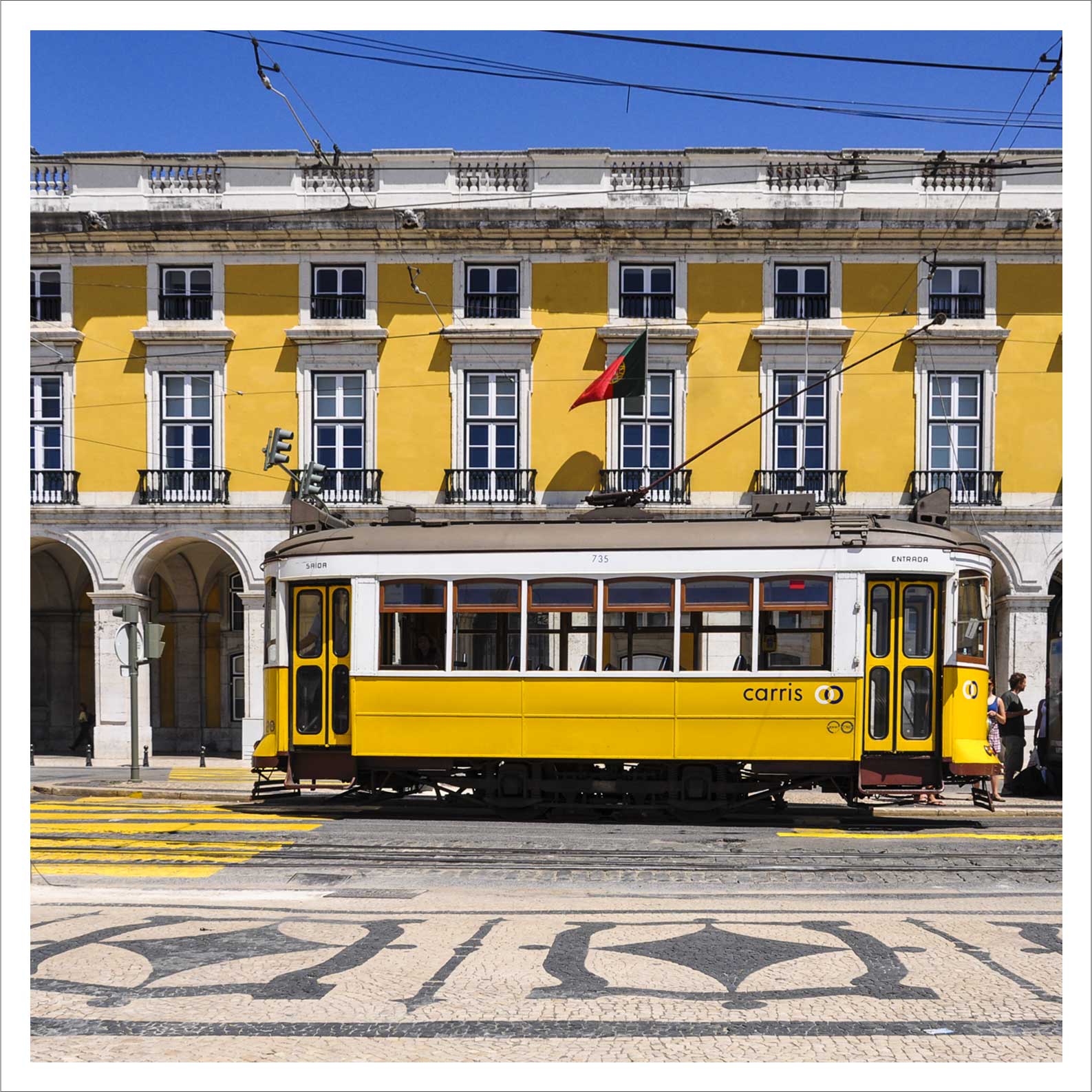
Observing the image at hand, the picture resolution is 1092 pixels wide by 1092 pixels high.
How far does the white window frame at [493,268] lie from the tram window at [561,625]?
515 inches

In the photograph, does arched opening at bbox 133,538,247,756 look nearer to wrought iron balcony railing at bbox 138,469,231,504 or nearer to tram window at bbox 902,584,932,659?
wrought iron balcony railing at bbox 138,469,231,504

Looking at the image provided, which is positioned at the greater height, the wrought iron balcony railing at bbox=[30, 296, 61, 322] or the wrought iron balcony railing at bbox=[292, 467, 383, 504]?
the wrought iron balcony railing at bbox=[30, 296, 61, 322]

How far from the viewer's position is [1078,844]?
5.10 meters

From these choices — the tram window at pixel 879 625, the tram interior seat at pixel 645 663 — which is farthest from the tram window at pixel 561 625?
the tram window at pixel 879 625

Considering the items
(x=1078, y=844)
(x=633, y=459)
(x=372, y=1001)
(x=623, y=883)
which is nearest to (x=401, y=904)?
(x=623, y=883)

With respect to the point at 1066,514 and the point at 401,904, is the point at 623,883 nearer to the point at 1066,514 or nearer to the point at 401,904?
the point at 401,904

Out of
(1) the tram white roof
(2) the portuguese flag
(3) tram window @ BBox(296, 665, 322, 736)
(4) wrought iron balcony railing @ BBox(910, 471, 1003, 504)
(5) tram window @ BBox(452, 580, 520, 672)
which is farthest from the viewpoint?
(4) wrought iron balcony railing @ BBox(910, 471, 1003, 504)

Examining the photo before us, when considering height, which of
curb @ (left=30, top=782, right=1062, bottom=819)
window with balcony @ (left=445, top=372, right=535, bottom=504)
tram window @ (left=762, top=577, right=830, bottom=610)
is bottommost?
curb @ (left=30, top=782, right=1062, bottom=819)

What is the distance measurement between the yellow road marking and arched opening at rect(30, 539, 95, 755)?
68.6 feet

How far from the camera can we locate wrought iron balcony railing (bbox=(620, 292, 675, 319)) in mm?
25641

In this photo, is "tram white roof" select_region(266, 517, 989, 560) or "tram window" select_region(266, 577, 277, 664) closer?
"tram white roof" select_region(266, 517, 989, 560)

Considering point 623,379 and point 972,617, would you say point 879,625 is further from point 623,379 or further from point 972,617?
point 623,379

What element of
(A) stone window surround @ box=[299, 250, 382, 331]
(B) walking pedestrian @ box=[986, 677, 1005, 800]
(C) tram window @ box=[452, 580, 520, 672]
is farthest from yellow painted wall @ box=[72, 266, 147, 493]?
(B) walking pedestrian @ box=[986, 677, 1005, 800]

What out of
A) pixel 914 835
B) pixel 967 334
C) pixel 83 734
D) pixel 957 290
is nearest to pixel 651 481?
pixel 967 334
